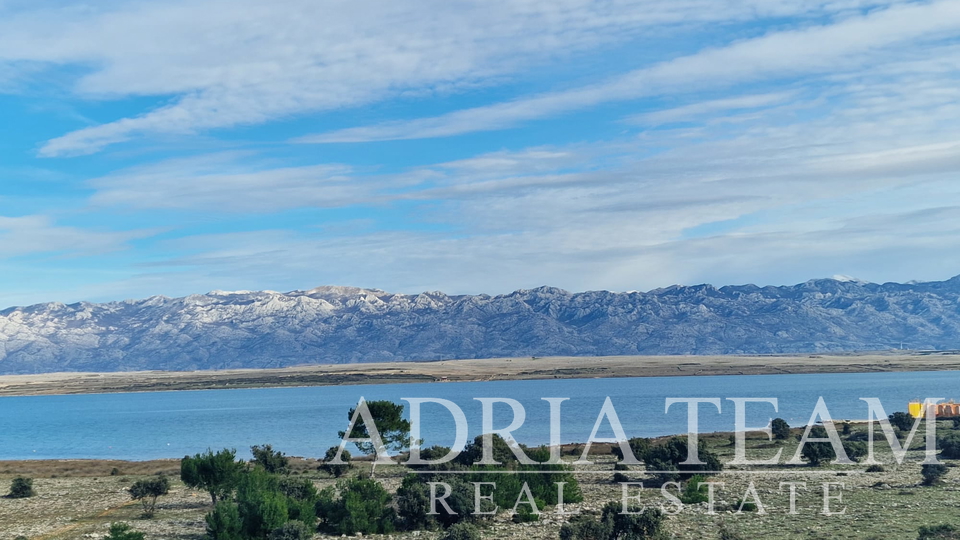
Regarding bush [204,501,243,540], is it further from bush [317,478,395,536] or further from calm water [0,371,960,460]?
calm water [0,371,960,460]

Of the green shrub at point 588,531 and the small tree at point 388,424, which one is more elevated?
the small tree at point 388,424

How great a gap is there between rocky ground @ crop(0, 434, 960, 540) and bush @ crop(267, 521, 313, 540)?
3.38 m

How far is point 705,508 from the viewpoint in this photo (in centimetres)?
2770

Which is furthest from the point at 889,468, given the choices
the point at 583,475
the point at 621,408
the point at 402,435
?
the point at 621,408

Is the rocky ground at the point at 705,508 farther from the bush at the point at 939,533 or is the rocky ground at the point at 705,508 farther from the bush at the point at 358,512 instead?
the bush at the point at 358,512

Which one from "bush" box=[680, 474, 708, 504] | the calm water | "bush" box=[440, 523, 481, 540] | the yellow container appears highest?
the yellow container

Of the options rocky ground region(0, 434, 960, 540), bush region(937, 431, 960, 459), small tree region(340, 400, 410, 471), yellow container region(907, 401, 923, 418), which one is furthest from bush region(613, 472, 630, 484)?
yellow container region(907, 401, 923, 418)

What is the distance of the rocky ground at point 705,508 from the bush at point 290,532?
11.1 feet

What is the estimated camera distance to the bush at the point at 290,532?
2177 cm

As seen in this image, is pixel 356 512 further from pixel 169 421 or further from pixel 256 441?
pixel 169 421

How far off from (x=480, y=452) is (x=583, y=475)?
181 inches

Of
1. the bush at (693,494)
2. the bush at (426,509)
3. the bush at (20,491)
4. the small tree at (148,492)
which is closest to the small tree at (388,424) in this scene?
the small tree at (148,492)

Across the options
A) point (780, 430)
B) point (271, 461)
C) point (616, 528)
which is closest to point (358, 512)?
point (616, 528)

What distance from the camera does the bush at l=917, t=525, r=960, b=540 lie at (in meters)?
20.4
